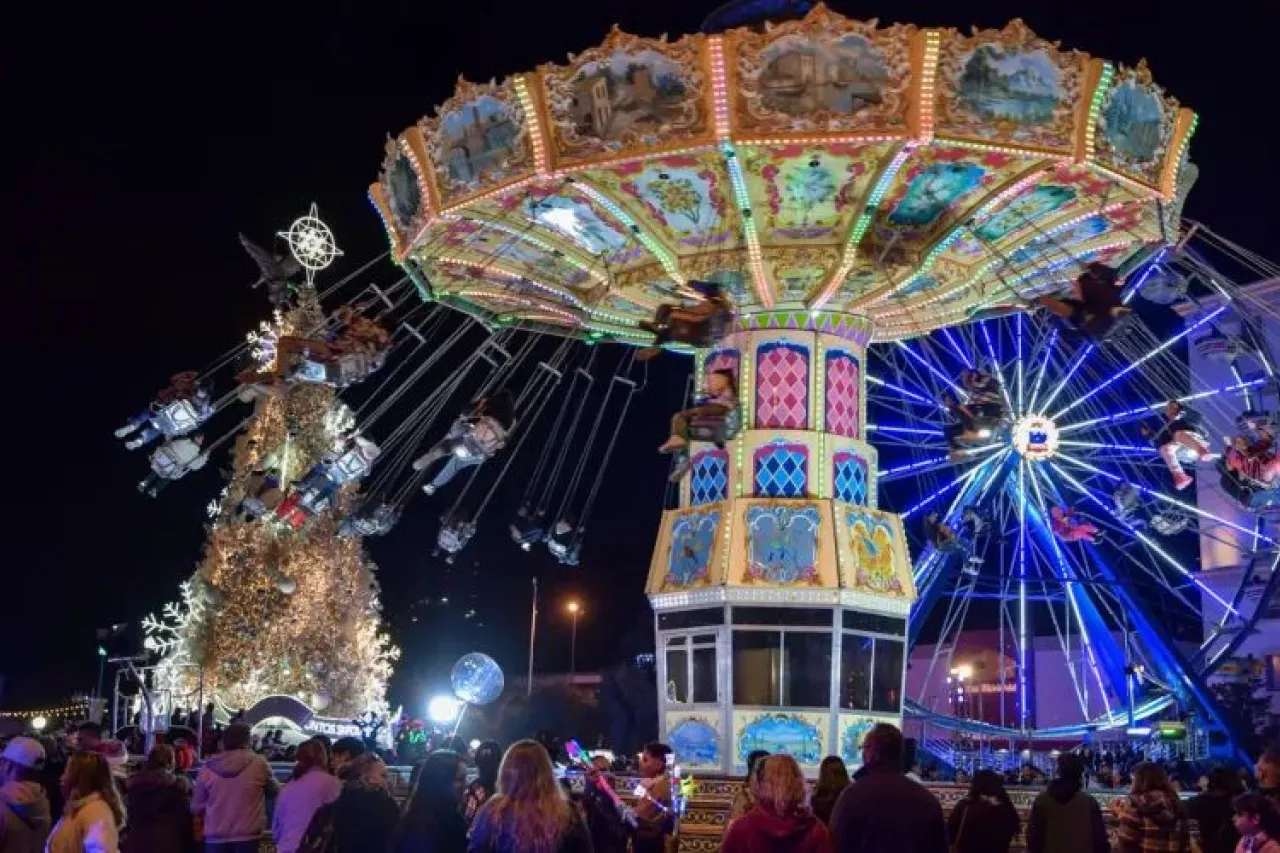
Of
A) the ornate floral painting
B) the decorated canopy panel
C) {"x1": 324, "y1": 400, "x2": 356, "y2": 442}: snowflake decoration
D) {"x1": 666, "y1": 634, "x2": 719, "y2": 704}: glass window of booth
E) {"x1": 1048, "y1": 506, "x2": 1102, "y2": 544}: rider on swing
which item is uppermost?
{"x1": 324, "y1": 400, "x2": 356, "y2": 442}: snowflake decoration

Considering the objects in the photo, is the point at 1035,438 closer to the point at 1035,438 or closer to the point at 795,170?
the point at 1035,438

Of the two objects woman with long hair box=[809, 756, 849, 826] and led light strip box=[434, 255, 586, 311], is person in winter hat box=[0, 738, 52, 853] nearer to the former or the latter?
woman with long hair box=[809, 756, 849, 826]

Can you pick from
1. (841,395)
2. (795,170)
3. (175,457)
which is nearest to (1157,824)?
A: (795,170)

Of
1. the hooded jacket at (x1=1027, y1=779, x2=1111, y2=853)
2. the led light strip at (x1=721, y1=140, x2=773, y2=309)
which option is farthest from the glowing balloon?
the hooded jacket at (x1=1027, y1=779, x2=1111, y2=853)

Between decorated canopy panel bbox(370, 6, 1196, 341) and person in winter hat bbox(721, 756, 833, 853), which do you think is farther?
decorated canopy panel bbox(370, 6, 1196, 341)

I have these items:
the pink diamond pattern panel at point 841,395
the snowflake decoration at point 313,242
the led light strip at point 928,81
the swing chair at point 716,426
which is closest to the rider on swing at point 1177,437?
the pink diamond pattern panel at point 841,395

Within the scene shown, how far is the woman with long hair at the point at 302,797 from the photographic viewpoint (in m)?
8.29

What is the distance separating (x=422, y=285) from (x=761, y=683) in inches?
264


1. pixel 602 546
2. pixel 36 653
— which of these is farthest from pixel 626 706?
pixel 36 653

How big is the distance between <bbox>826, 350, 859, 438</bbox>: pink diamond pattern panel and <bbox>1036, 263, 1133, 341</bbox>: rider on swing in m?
4.13

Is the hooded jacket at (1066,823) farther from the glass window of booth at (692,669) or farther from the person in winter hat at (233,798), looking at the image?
the glass window of booth at (692,669)

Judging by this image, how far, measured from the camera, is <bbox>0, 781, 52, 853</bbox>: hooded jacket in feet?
26.0

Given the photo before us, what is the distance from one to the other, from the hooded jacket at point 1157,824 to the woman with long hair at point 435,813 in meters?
4.35

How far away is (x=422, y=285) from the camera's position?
19078mm
